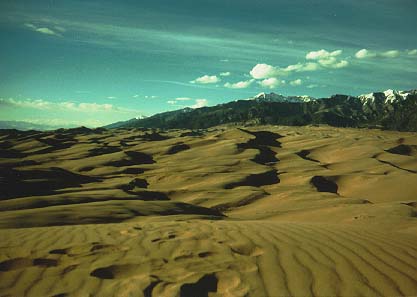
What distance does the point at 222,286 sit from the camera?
3.80m

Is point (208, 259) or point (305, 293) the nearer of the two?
point (305, 293)

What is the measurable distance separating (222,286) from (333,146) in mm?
36164

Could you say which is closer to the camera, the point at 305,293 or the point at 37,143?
the point at 305,293

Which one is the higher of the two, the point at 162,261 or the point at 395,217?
the point at 162,261

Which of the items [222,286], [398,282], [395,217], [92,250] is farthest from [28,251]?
[395,217]

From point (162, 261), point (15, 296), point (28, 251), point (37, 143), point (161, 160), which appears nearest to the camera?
point (15, 296)

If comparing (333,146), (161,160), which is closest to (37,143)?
(161,160)

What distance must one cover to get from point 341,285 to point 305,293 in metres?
0.45

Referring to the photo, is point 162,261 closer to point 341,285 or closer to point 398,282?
point 341,285

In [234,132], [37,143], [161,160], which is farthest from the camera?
[234,132]

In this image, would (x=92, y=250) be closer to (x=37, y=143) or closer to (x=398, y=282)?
(x=398, y=282)

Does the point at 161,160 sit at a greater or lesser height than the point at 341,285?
lesser

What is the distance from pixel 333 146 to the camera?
37.8 metres

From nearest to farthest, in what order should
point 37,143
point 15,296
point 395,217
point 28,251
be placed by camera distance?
1. point 15,296
2. point 28,251
3. point 395,217
4. point 37,143
